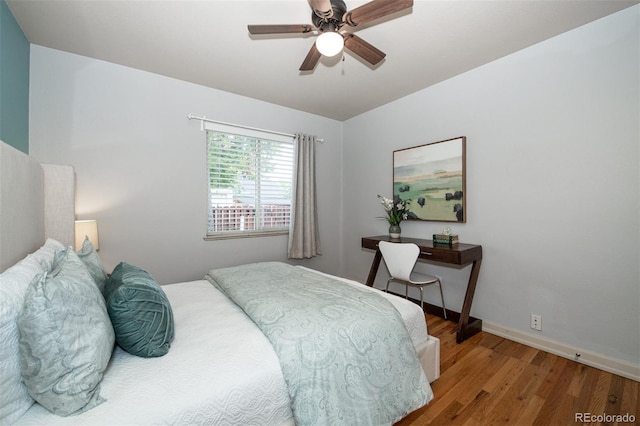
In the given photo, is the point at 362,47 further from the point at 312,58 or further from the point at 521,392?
the point at 521,392

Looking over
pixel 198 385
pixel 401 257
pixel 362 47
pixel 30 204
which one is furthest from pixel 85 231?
pixel 401 257

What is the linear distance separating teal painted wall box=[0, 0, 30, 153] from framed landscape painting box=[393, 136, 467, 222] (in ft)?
11.2

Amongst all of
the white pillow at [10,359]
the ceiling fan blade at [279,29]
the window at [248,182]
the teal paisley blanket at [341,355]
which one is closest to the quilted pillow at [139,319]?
the white pillow at [10,359]

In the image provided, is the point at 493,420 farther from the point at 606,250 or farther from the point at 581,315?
the point at 606,250

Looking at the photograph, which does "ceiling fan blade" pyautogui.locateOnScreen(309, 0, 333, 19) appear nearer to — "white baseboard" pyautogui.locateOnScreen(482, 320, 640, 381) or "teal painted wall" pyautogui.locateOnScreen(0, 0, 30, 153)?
"teal painted wall" pyautogui.locateOnScreen(0, 0, 30, 153)

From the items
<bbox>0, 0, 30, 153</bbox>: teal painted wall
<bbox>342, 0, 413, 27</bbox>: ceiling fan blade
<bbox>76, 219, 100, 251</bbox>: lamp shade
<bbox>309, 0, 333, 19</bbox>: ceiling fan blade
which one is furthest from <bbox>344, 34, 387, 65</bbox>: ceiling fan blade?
<bbox>76, 219, 100, 251</bbox>: lamp shade

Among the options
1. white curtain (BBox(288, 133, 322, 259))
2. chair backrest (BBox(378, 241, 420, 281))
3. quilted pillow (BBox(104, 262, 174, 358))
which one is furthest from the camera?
white curtain (BBox(288, 133, 322, 259))

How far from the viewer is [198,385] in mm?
980

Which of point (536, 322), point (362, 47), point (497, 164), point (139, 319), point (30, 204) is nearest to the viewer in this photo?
point (139, 319)

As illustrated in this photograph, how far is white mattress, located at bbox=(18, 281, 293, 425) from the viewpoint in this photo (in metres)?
0.86

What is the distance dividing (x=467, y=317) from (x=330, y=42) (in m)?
2.45

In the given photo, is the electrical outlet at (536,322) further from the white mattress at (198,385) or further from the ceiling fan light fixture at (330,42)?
the ceiling fan light fixture at (330,42)

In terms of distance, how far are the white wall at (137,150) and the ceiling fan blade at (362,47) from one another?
1.80 meters

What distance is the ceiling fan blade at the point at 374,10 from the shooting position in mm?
1448
